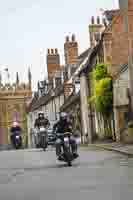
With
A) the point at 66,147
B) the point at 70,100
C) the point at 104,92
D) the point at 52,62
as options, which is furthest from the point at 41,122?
the point at 52,62

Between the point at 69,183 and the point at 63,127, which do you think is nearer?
the point at 69,183

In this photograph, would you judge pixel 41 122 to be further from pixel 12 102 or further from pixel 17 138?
pixel 12 102

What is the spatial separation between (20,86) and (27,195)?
11451cm

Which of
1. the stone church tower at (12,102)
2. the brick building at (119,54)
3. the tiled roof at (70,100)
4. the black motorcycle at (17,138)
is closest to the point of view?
the brick building at (119,54)

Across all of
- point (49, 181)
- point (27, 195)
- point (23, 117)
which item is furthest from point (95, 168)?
point (23, 117)

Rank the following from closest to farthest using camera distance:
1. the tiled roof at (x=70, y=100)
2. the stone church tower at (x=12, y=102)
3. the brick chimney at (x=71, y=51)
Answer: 1. the tiled roof at (x=70, y=100)
2. the brick chimney at (x=71, y=51)
3. the stone church tower at (x=12, y=102)

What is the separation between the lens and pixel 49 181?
46.3 feet

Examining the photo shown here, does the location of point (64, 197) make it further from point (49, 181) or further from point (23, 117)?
point (23, 117)

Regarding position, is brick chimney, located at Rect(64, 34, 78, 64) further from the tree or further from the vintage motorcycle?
the vintage motorcycle

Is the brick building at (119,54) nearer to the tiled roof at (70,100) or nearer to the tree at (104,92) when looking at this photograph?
the tree at (104,92)

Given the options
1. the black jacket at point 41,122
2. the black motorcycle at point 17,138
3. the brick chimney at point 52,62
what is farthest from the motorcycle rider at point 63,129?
A: the brick chimney at point 52,62

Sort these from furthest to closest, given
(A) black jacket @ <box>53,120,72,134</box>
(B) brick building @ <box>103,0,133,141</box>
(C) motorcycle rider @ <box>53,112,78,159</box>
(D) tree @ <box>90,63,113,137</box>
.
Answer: (D) tree @ <box>90,63,113,137</box> < (B) brick building @ <box>103,0,133,141</box> < (A) black jacket @ <box>53,120,72,134</box> < (C) motorcycle rider @ <box>53,112,78,159</box>

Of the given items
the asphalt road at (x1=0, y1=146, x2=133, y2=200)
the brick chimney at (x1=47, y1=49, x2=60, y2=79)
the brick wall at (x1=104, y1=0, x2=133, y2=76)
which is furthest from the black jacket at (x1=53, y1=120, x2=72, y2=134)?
the brick chimney at (x1=47, y1=49, x2=60, y2=79)

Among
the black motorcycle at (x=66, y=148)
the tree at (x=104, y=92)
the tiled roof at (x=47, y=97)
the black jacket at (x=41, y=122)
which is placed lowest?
the black motorcycle at (x=66, y=148)
